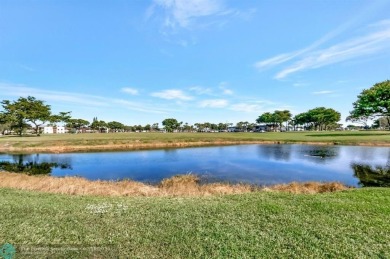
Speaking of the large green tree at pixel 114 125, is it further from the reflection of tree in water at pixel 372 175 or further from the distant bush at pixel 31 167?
the reflection of tree in water at pixel 372 175

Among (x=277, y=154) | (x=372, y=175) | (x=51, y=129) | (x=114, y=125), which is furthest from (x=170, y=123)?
(x=372, y=175)

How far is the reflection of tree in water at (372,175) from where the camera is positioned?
800 inches

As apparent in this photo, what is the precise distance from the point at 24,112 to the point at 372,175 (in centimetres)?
9348

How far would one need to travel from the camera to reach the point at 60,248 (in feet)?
22.3

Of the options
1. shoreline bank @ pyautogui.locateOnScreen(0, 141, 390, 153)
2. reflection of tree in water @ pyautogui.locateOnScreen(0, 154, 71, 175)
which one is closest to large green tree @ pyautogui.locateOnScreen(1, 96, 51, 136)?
shoreline bank @ pyautogui.locateOnScreen(0, 141, 390, 153)

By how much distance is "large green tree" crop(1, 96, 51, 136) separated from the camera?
80.8 metres

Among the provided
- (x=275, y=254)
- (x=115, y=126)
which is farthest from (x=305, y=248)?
(x=115, y=126)

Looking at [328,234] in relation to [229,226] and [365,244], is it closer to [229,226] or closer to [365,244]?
[365,244]

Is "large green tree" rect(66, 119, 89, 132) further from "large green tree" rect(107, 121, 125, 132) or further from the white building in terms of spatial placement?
"large green tree" rect(107, 121, 125, 132)

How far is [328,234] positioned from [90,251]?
705 centimetres

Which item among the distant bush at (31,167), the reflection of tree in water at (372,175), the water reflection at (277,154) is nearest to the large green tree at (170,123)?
the water reflection at (277,154)

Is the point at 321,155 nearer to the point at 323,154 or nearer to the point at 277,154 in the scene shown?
the point at 323,154

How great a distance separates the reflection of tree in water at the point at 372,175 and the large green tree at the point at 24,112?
296ft

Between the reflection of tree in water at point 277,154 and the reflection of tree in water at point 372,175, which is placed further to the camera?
the reflection of tree in water at point 277,154
